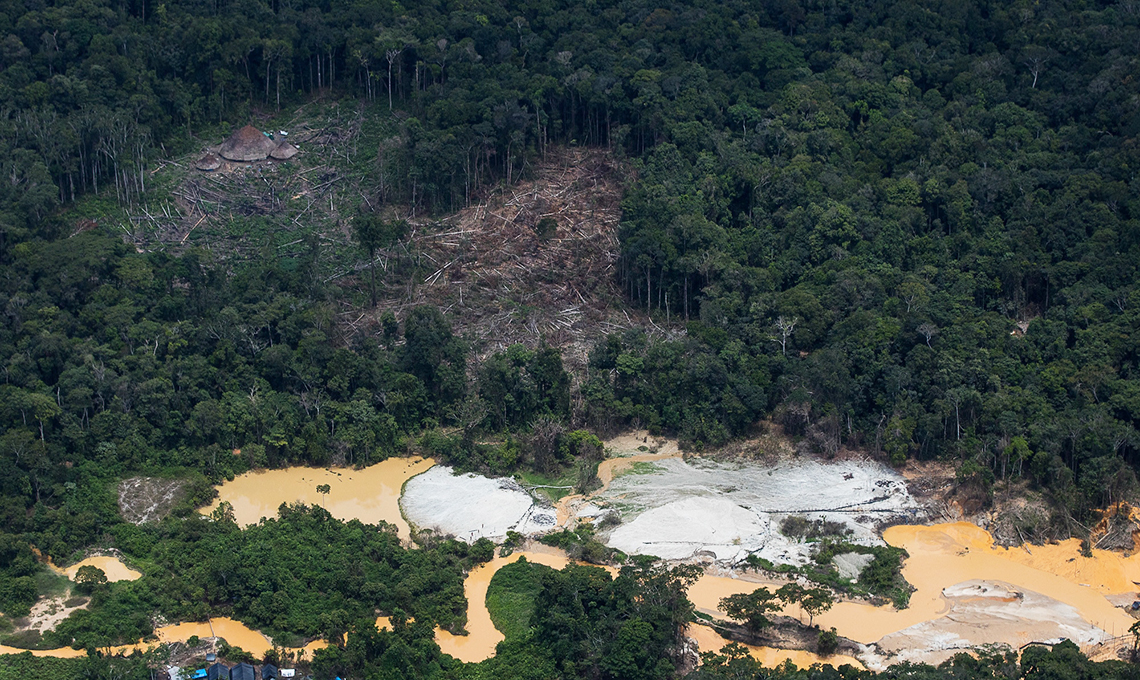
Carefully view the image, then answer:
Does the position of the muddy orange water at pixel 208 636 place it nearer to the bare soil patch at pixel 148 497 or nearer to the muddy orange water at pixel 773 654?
the bare soil patch at pixel 148 497

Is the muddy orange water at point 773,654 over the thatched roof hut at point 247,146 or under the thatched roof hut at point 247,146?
under

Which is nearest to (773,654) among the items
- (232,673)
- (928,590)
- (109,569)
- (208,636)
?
(928,590)

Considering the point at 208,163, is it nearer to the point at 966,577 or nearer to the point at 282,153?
the point at 282,153

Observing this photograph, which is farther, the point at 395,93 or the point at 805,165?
the point at 395,93

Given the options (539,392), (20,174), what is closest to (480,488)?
(539,392)

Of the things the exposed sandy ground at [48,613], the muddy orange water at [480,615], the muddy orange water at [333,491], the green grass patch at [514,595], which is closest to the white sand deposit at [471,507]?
the muddy orange water at [333,491]

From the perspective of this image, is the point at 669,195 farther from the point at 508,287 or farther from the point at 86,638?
the point at 86,638
